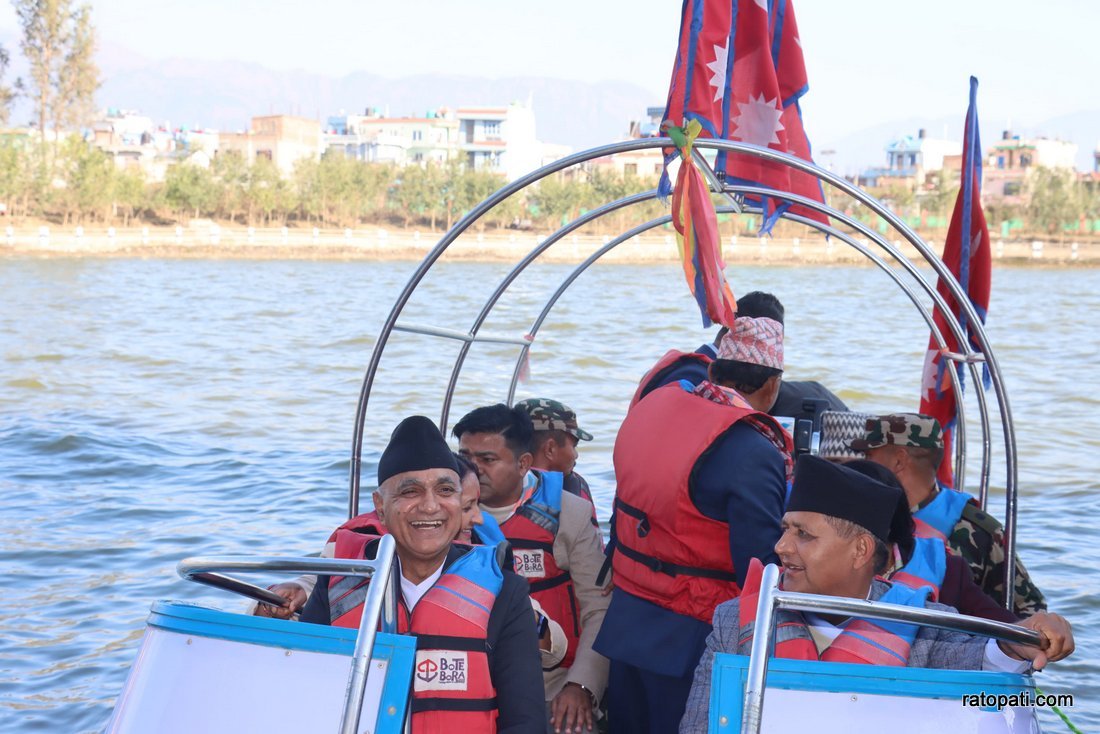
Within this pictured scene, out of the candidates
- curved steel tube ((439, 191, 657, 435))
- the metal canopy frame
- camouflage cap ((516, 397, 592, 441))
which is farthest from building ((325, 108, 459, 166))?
camouflage cap ((516, 397, 592, 441))

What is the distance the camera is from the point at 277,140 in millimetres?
88812

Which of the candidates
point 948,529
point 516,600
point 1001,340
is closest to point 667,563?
point 516,600

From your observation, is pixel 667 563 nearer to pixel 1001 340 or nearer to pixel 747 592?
pixel 747 592

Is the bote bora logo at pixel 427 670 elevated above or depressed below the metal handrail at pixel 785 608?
below

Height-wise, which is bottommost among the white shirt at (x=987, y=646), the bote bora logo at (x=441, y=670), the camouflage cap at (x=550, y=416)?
the bote bora logo at (x=441, y=670)

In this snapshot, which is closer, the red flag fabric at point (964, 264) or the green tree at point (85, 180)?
the red flag fabric at point (964, 264)

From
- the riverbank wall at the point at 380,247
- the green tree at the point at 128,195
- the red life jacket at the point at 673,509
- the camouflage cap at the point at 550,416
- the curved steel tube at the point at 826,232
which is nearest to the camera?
the red life jacket at the point at 673,509

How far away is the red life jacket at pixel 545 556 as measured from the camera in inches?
156

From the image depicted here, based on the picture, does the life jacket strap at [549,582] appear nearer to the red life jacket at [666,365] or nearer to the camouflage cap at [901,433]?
the red life jacket at [666,365]

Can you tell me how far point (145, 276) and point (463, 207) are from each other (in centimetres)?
2968

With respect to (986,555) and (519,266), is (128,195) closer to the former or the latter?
(519,266)

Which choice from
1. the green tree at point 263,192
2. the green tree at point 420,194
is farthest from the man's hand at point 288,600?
the green tree at point 420,194

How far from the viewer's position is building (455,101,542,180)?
90.2 metres

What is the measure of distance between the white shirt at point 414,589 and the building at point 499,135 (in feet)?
285
